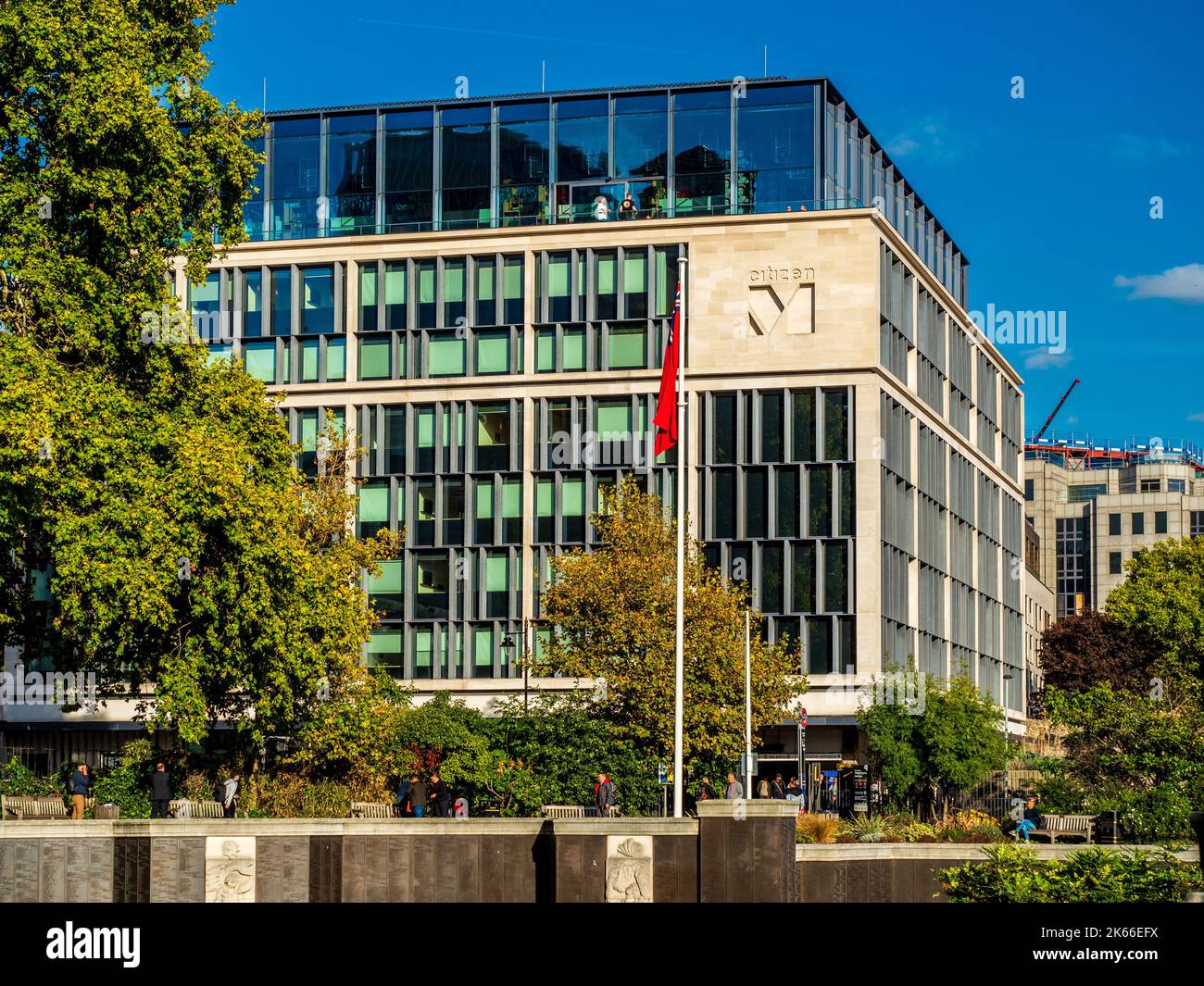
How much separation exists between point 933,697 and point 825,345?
16.0 m

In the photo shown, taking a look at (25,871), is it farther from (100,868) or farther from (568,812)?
(568,812)

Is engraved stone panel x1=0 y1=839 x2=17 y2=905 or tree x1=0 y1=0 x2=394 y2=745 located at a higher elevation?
tree x1=0 y1=0 x2=394 y2=745

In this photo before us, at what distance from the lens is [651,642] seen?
5156 cm

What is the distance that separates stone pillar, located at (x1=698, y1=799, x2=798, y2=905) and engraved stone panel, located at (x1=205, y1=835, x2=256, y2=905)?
715 centimetres

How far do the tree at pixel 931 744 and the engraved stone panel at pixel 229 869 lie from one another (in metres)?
31.8

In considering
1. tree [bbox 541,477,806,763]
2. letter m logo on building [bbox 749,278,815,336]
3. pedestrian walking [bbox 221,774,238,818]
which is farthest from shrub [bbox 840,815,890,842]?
letter m logo on building [bbox 749,278,815,336]

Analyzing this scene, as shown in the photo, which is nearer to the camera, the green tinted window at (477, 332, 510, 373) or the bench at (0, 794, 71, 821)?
the bench at (0, 794, 71, 821)

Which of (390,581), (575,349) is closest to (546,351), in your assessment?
(575,349)

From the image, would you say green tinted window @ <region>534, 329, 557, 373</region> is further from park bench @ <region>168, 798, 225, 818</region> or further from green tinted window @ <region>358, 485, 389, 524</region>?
park bench @ <region>168, 798, 225, 818</region>

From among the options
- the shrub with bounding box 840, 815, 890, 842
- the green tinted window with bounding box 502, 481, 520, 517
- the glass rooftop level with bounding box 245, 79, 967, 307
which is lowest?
the shrub with bounding box 840, 815, 890, 842

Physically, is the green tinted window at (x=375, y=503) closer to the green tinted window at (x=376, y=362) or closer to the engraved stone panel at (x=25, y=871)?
the green tinted window at (x=376, y=362)

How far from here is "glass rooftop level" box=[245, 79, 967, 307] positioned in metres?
69.5

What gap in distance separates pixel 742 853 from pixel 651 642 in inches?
979
